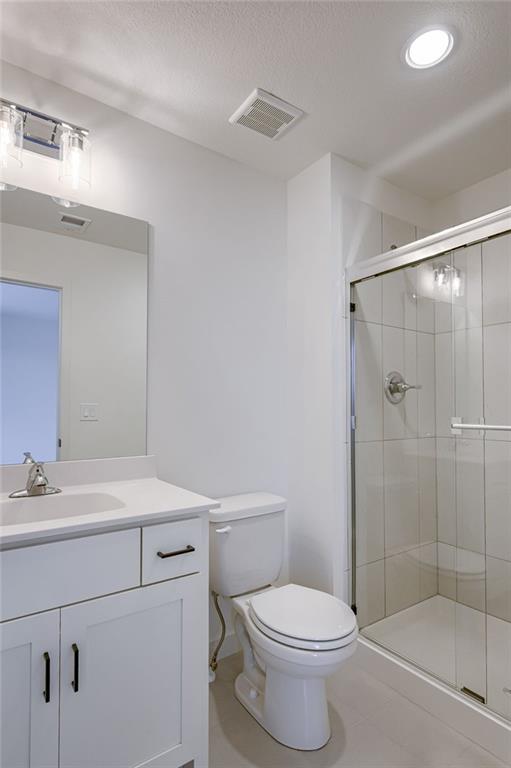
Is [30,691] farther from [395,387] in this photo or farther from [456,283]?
[456,283]

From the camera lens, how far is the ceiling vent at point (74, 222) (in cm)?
164

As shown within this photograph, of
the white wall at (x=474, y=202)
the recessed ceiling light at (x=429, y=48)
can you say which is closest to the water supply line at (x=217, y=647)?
the recessed ceiling light at (x=429, y=48)

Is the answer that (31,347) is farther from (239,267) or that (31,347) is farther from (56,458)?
(239,267)

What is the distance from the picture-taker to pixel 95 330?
1.70 metres

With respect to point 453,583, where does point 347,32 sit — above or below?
above

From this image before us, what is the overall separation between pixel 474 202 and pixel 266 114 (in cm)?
137

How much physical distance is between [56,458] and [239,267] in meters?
1.23

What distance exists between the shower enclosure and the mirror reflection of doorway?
4.45ft

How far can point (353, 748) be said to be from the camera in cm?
148

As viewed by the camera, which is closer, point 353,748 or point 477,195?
point 353,748

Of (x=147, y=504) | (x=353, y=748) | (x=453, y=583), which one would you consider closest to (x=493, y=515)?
(x=453, y=583)

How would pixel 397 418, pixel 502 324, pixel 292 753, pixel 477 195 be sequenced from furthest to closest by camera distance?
pixel 477 195
pixel 397 418
pixel 502 324
pixel 292 753

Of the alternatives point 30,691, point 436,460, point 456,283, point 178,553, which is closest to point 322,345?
point 456,283

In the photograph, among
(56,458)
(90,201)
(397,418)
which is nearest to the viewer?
(56,458)
